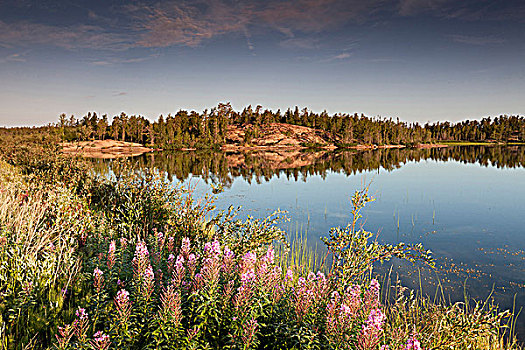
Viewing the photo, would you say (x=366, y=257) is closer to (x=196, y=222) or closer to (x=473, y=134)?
(x=196, y=222)

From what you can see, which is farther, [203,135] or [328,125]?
[328,125]

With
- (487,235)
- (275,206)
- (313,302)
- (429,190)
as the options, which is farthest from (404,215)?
(313,302)

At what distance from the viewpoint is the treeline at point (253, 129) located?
96500 mm

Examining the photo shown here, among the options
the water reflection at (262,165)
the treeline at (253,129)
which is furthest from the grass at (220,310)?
the treeline at (253,129)

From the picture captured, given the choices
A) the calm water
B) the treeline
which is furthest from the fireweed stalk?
the treeline

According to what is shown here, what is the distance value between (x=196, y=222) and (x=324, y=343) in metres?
5.15

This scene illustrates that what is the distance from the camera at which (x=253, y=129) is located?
11756 centimetres

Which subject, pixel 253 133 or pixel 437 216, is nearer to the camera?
pixel 437 216

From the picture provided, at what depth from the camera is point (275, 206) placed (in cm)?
1759

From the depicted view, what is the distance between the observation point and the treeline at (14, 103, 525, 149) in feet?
317

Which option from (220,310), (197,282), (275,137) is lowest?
(220,310)

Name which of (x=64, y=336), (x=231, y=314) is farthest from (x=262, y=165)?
(x=64, y=336)

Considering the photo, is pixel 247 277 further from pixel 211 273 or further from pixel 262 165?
pixel 262 165

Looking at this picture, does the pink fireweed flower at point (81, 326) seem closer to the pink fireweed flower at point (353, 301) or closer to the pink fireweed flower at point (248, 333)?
the pink fireweed flower at point (248, 333)
